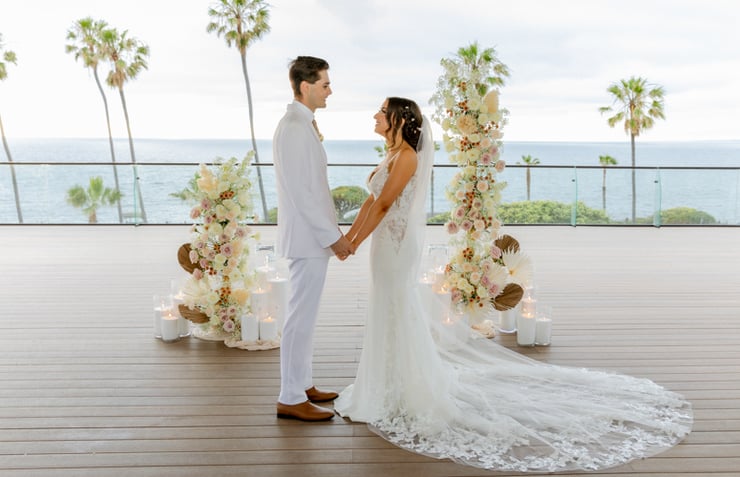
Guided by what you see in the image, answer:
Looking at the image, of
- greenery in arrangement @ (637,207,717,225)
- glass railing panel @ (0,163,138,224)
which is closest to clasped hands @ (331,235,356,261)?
glass railing panel @ (0,163,138,224)

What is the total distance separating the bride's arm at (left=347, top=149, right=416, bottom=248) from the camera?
11.0 feet

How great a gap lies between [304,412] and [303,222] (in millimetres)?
929

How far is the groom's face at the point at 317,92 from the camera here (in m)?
3.23

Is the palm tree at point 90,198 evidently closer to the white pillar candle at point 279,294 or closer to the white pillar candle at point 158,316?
the white pillar candle at point 158,316

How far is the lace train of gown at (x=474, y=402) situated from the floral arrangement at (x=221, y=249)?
1399mm

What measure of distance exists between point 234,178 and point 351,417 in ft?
6.46

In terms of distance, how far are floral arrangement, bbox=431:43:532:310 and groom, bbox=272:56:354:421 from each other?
149 centimetres

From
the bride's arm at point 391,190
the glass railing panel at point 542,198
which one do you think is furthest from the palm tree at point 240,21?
the bride's arm at point 391,190

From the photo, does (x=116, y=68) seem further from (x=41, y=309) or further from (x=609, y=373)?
(x=609, y=373)

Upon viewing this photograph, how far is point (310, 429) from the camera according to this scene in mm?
3223

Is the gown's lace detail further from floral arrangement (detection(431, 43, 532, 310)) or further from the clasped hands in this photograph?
floral arrangement (detection(431, 43, 532, 310))

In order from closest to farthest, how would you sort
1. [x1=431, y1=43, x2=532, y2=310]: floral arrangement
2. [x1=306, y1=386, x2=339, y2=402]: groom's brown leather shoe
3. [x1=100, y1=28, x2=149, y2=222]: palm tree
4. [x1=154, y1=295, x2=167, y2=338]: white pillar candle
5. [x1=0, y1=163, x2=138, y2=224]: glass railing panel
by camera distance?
[x1=306, y1=386, x2=339, y2=402]: groom's brown leather shoe < [x1=431, y1=43, x2=532, y2=310]: floral arrangement < [x1=154, y1=295, x2=167, y2=338]: white pillar candle < [x1=0, y1=163, x2=138, y2=224]: glass railing panel < [x1=100, y1=28, x2=149, y2=222]: palm tree

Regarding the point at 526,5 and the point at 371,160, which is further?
the point at 371,160

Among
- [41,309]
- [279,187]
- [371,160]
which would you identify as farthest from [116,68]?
[371,160]
